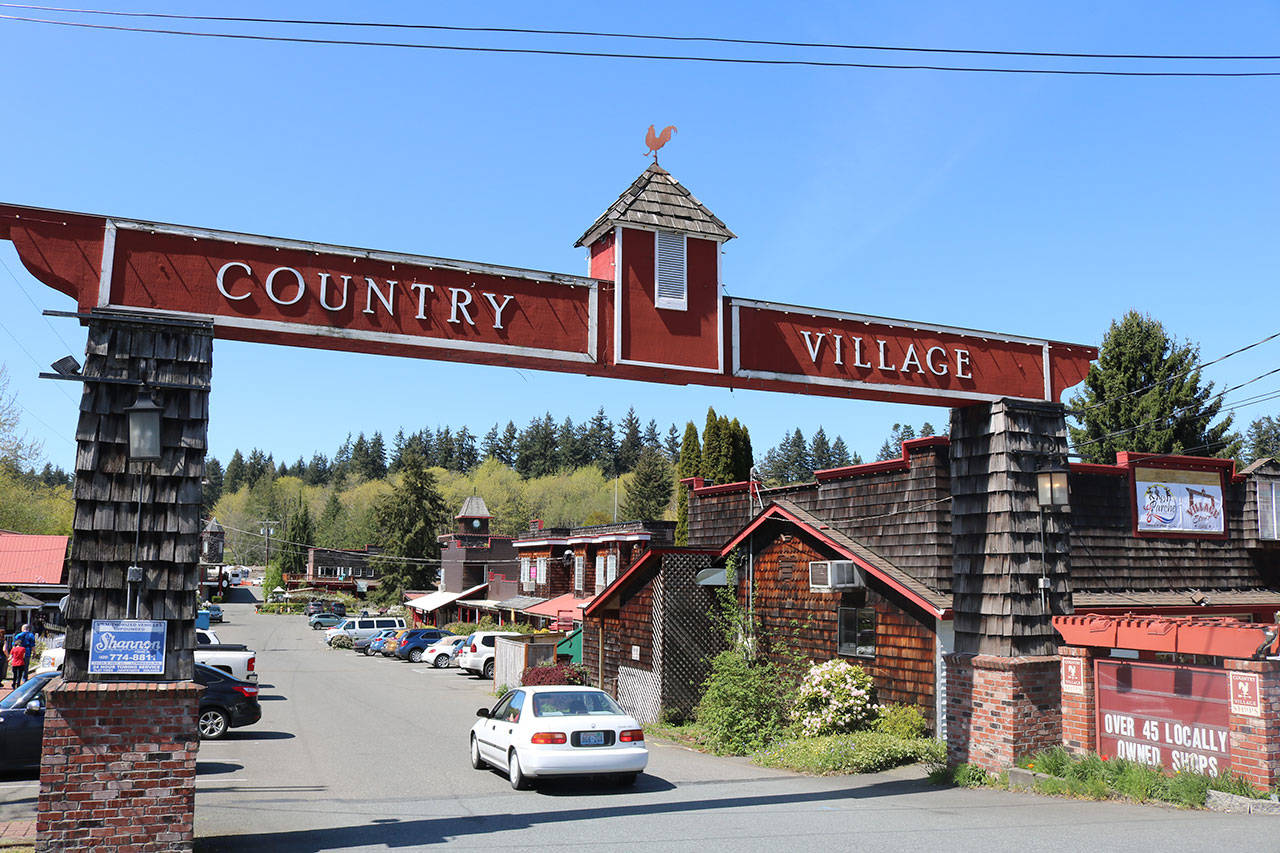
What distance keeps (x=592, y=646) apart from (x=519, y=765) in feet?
43.1

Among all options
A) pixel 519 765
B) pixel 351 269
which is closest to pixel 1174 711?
pixel 519 765

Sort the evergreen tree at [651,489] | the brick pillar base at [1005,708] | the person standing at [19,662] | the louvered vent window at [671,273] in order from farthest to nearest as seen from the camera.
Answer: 1. the evergreen tree at [651,489]
2. the person standing at [19,662]
3. the brick pillar base at [1005,708]
4. the louvered vent window at [671,273]

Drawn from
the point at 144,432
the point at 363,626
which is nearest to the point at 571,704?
the point at 144,432

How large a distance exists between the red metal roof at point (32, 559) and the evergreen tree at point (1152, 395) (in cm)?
3981

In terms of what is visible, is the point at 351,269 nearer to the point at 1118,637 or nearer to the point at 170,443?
the point at 170,443

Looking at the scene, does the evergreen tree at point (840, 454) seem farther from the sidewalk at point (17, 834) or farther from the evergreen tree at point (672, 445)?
the sidewalk at point (17, 834)

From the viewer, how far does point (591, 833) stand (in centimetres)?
995

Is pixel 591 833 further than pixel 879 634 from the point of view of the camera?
No

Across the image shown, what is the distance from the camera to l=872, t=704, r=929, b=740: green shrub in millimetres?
15914

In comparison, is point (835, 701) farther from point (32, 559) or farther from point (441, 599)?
point (441, 599)

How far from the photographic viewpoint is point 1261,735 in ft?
34.0

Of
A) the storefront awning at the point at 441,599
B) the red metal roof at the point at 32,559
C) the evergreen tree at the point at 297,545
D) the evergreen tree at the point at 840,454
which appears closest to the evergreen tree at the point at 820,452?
the evergreen tree at the point at 840,454

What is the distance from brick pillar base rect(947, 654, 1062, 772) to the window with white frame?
176 inches

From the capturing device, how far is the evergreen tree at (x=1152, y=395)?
132 ft
